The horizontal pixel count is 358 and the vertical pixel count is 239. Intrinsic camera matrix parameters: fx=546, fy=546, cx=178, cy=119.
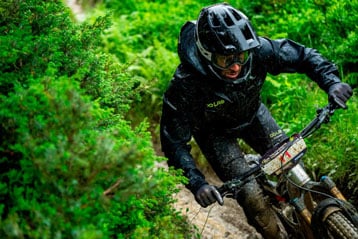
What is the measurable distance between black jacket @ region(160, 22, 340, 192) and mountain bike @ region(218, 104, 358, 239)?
1.66ft

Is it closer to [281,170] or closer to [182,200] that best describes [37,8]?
[281,170]

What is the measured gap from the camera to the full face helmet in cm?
→ 474

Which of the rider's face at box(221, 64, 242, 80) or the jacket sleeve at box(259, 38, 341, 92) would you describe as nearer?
the rider's face at box(221, 64, 242, 80)

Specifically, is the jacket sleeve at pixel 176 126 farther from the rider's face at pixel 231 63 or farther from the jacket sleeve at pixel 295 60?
the jacket sleeve at pixel 295 60

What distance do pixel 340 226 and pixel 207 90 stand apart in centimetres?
168

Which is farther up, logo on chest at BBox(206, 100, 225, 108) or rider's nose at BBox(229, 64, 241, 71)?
rider's nose at BBox(229, 64, 241, 71)

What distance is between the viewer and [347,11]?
8.38 meters

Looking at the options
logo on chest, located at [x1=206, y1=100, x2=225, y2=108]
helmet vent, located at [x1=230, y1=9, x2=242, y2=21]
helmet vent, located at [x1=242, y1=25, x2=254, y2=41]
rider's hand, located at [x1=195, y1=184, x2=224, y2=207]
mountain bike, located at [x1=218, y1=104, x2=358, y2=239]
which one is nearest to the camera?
rider's hand, located at [x1=195, y1=184, x2=224, y2=207]

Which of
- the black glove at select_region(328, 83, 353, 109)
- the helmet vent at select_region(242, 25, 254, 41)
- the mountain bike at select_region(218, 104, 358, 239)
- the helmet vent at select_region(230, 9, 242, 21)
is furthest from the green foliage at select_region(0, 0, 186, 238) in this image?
the black glove at select_region(328, 83, 353, 109)

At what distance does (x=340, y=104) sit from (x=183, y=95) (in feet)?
4.65

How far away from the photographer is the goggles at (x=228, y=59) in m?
4.84

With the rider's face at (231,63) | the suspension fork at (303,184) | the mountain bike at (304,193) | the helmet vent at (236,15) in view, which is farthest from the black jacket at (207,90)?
the suspension fork at (303,184)

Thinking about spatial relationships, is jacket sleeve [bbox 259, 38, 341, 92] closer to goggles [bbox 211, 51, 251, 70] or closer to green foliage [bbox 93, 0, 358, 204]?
goggles [bbox 211, 51, 251, 70]

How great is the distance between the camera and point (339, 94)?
489 cm
